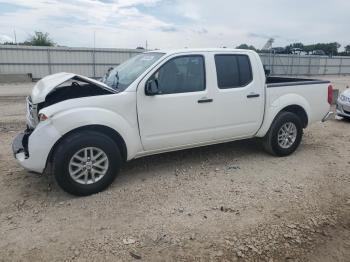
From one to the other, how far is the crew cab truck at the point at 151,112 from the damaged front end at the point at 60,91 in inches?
0.5

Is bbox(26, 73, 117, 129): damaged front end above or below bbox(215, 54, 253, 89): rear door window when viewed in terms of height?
below

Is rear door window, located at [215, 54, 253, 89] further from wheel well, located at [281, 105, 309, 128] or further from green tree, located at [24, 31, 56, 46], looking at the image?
green tree, located at [24, 31, 56, 46]

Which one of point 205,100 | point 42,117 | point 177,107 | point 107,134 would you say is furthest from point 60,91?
point 205,100

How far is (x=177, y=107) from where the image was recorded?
15.2 feet

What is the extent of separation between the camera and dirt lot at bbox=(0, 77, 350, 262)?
3174 millimetres

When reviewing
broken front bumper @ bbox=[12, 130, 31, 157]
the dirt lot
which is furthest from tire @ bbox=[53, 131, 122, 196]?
broken front bumper @ bbox=[12, 130, 31, 157]

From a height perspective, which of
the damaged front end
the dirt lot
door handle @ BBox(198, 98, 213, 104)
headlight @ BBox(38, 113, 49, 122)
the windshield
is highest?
the windshield

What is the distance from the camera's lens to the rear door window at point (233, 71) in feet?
16.6

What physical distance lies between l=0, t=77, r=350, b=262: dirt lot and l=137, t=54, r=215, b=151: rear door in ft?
1.94

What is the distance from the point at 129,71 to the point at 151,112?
809 mm

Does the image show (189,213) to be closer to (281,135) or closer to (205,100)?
(205,100)

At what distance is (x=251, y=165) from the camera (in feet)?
17.7

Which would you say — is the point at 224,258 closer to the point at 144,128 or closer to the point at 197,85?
the point at 144,128

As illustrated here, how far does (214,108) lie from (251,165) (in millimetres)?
1165
